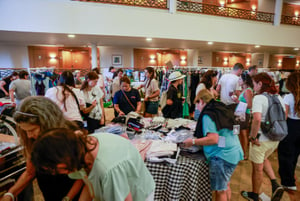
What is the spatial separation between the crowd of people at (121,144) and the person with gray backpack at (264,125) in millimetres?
11

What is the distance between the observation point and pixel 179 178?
171cm

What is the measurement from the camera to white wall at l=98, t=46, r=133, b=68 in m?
10.0

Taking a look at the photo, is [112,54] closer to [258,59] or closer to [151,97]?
[151,97]

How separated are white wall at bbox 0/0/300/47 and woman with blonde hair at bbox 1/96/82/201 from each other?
14.7 feet

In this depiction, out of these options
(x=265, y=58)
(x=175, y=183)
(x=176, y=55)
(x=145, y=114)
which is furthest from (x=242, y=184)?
(x=265, y=58)

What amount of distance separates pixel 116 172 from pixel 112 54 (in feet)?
32.4

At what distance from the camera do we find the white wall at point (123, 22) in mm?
4664

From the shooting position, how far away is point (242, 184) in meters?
2.72

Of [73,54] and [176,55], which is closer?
[73,54]

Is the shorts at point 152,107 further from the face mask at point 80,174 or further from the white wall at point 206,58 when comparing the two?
the white wall at point 206,58

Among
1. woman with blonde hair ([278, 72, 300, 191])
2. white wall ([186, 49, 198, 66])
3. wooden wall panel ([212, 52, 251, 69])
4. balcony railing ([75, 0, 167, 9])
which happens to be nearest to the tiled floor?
woman with blonde hair ([278, 72, 300, 191])

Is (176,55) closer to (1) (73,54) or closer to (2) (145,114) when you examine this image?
(1) (73,54)

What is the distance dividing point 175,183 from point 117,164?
39.3 inches

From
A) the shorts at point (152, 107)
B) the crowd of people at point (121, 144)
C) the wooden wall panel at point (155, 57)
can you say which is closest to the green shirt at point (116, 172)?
the crowd of people at point (121, 144)
